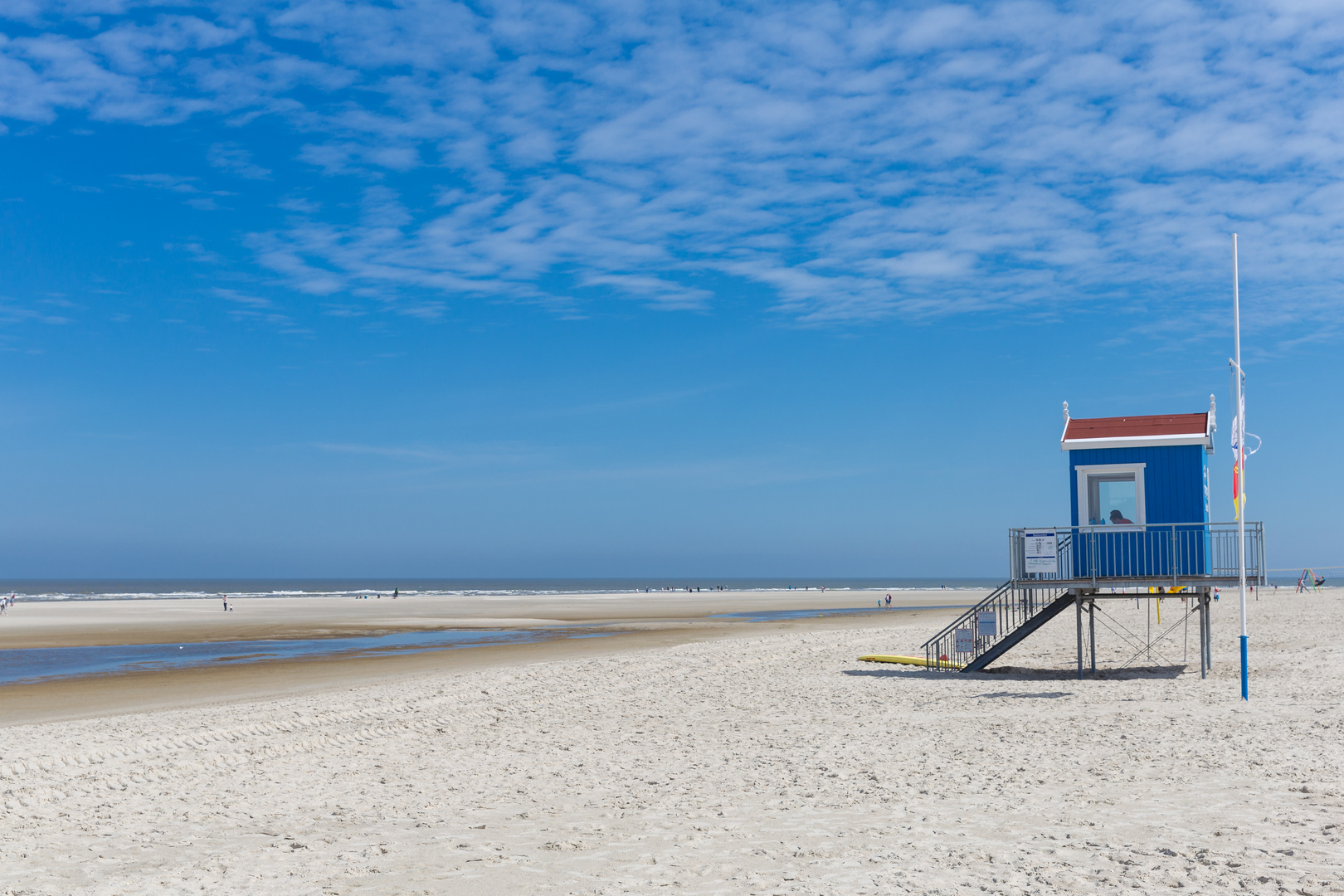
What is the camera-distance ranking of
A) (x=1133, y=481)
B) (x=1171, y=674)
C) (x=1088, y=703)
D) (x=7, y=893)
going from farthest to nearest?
(x=1171, y=674) → (x=1133, y=481) → (x=1088, y=703) → (x=7, y=893)

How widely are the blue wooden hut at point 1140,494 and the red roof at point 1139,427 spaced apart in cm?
2

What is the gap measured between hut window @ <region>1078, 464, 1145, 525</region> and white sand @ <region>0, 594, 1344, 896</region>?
310 centimetres

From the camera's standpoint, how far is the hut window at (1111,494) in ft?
60.1

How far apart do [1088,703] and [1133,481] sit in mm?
5202

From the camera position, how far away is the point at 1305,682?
16859 millimetres

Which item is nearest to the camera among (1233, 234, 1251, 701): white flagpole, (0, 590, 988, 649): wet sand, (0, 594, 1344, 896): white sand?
(0, 594, 1344, 896): white sand

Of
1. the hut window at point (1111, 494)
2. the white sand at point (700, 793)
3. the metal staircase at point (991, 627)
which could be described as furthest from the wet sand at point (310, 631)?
the hut window at point (1111, 494)

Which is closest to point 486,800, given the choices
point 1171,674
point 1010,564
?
point 1010,564

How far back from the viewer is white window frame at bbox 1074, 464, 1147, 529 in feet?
59.9

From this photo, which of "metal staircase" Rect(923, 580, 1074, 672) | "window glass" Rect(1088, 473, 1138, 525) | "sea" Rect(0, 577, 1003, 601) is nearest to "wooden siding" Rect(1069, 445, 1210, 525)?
"window glass" Rect(1088, 473, 1138, 525)

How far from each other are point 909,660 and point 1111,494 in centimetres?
613

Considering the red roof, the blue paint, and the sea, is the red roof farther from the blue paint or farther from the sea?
the sea

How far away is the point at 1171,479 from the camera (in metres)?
18.1

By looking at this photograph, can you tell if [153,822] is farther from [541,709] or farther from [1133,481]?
[1133,481]
